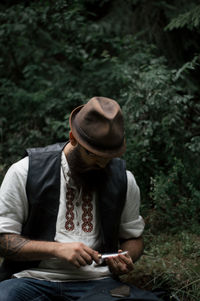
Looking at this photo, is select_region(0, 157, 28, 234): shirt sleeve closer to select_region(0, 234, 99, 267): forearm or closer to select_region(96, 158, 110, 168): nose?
select_region(0, 234, 99, 267): forearm

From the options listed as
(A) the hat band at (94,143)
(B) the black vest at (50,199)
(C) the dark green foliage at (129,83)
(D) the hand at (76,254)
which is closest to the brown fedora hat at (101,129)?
(A) the hat band at (94,143)

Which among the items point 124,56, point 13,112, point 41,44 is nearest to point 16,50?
point 41,44

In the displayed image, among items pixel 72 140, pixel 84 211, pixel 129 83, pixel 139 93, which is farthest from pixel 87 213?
pixel 129 83

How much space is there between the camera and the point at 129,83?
4793 mm

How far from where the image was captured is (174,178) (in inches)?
159

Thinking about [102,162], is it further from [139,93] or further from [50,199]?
[139,93]

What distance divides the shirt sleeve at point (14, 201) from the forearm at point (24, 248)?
57 millimetres

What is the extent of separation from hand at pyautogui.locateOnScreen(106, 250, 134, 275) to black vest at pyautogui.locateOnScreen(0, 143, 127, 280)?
0.18 metres

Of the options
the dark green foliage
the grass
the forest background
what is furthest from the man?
the dark green foliage

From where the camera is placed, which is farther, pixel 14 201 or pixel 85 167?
pixel 85 167

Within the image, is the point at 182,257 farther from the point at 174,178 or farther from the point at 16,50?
the point at 16,50

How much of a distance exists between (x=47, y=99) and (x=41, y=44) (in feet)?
4.22

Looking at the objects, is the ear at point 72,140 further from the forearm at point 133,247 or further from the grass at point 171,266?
the grass at point 171,266

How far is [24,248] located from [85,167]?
0.61m
